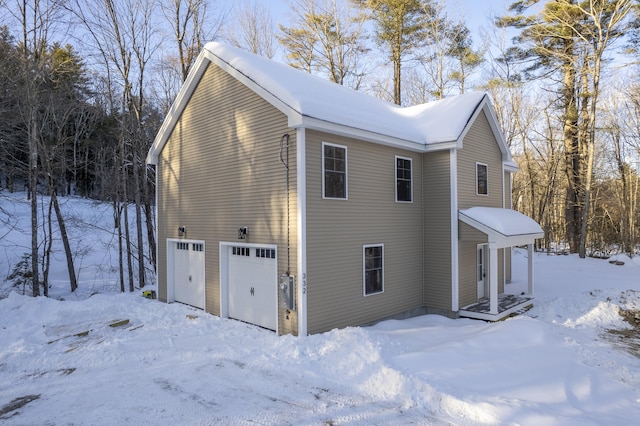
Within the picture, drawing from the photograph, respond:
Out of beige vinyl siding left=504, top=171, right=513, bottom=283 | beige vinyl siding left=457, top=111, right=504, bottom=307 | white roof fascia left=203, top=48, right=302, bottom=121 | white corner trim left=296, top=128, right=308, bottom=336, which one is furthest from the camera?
beige vinyl siding left=504, top=171, right=513, bottom=283

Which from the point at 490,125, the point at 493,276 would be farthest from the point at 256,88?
the point at 490,125

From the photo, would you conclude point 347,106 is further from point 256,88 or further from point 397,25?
point 397,25

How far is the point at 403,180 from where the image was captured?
1148 centimetres

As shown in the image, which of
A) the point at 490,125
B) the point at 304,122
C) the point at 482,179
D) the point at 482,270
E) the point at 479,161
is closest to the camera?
the point at 304,122

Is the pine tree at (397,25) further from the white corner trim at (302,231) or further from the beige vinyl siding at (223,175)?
the white corner trim at (302,231)

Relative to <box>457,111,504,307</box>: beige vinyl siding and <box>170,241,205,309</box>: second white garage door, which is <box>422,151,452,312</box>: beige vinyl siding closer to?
<box>457,111,504,307</box>: beige vinyl siding

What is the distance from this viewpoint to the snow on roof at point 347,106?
9.16m

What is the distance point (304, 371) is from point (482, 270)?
8589 millimetres

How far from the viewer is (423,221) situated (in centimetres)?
1212

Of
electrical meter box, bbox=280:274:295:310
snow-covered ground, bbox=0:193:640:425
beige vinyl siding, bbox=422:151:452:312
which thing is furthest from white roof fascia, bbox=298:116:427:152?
snow-covered ground, bbox=0:193:640:425

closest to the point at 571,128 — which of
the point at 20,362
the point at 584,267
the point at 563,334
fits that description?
the point at 584,267

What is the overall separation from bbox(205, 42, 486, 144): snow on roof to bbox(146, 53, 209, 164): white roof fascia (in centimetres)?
58

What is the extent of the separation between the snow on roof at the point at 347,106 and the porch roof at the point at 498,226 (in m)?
2.30

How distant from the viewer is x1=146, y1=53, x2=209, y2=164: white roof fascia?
1158 cm
